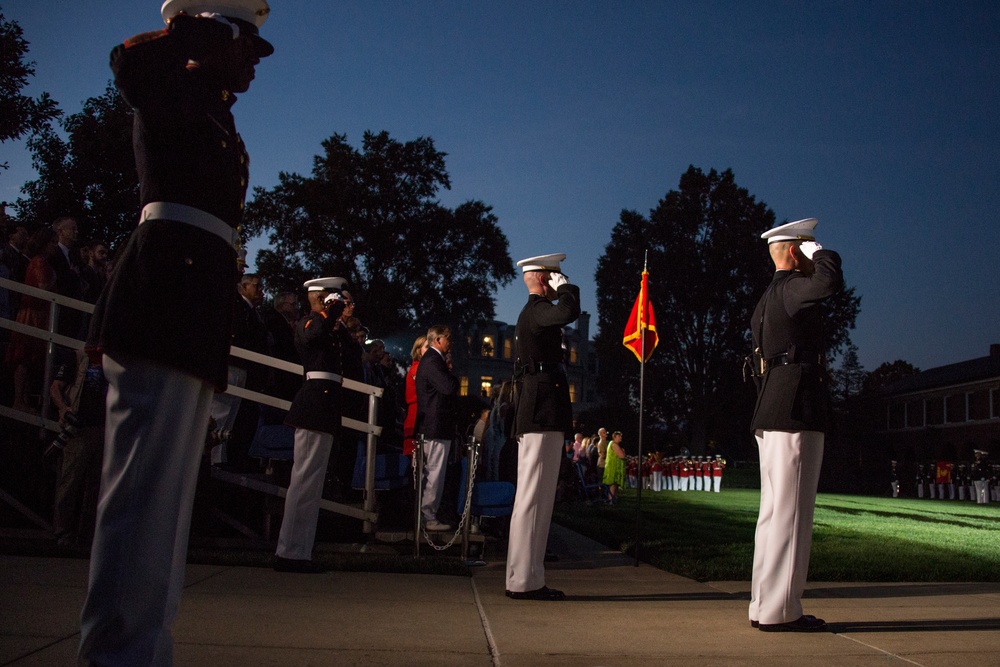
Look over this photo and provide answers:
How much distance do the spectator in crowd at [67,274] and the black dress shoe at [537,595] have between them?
18.1 feet

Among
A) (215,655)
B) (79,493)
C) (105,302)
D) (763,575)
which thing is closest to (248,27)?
(105,302)

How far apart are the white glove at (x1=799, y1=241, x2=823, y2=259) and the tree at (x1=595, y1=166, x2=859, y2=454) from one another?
44549 millimetres

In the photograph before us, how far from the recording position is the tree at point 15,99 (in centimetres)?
2028

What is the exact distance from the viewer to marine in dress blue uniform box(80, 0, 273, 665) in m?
2.87

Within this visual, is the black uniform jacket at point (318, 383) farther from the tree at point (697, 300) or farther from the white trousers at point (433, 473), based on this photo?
the tree at point (697, 300)

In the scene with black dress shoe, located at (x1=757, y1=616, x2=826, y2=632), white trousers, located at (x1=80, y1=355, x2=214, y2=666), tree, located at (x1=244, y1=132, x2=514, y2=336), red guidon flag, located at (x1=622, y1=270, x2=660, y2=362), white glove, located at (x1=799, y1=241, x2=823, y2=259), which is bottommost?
black dress shoe, located at (x1=757, y1=616, x2=826, y2=632)

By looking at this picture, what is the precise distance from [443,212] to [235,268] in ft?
150

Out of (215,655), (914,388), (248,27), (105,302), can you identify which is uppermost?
(914,388)

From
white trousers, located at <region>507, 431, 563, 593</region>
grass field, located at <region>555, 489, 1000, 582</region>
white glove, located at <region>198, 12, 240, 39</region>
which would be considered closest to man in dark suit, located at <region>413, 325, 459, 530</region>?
grass field, located at <region>555, 489, 1000, 582</region>

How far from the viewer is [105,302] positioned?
3125 millimetres

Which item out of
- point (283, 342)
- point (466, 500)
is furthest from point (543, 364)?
point (283, 342)

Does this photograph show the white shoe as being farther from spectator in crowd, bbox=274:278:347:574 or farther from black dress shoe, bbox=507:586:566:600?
black dress shoe, bbox=507:586:566:600

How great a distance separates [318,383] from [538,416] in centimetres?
189

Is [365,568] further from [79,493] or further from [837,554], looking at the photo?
[837,554]
